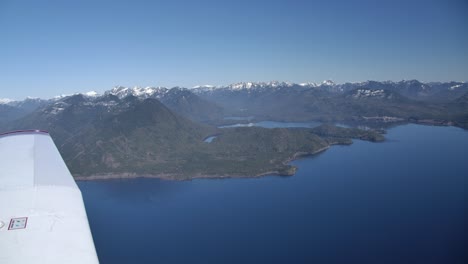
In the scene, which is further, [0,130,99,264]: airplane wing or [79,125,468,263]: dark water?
[79,125,468,263]: dark water

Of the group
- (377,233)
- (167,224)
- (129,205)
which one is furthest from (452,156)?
(129,205)

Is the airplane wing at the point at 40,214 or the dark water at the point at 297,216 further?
the dark water at the point at 297,216

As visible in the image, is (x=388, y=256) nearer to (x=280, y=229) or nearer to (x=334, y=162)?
(x=280, y=229)

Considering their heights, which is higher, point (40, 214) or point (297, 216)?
point (40, 214)

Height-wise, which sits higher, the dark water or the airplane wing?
the airplane wing

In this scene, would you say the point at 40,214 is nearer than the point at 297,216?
Yes
